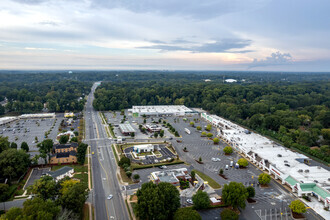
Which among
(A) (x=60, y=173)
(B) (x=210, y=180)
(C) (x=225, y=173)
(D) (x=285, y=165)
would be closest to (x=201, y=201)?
(B) (x=210, y=180)

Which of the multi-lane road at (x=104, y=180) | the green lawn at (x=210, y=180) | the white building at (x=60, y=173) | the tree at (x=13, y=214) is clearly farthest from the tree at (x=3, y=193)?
the green lawn at (x=210, y=180)

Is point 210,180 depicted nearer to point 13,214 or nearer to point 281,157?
point 281,157

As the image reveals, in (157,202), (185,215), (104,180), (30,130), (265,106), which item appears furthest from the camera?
(265,106)

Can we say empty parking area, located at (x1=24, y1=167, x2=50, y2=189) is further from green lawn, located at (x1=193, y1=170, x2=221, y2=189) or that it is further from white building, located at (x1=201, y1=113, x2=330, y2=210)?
white building, located at (x1=201, y1=113, x2=330, y2=210)

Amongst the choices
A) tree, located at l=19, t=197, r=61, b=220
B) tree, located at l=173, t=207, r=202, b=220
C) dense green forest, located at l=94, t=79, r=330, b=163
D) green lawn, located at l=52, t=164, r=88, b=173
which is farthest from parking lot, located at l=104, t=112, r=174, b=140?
tree, located at l=19, t=197, r=61, b=220

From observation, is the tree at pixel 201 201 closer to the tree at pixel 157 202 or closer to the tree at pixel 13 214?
the tree at pixel 157 202

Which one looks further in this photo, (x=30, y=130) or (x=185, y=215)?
(x=30, y=130)
